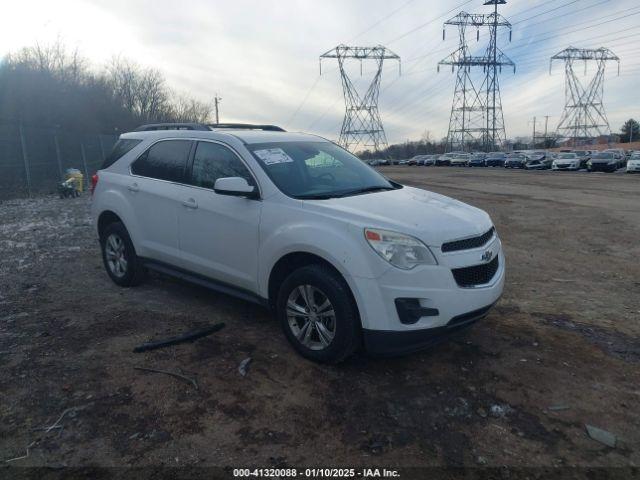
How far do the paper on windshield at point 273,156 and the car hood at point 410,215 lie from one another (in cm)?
71

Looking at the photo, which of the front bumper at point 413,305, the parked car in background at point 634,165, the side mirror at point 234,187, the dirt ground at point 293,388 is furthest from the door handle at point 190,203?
Answer: the parked car in background at point 634,165

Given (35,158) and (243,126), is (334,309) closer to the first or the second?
(243,126)

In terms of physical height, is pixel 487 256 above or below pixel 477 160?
above

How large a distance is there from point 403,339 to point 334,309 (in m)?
0.54

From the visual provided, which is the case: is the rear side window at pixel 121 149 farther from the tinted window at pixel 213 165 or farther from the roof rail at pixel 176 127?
the tinted window at pixel 213 165

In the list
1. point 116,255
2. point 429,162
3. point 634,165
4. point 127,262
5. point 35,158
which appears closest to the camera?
point 127,262

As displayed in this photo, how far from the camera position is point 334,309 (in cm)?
367

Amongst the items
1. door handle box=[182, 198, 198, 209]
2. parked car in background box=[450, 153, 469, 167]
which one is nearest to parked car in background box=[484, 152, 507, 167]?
parked car in background box=[450, 153, 469, 167]

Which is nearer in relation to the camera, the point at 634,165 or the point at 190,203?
the point at 190,203

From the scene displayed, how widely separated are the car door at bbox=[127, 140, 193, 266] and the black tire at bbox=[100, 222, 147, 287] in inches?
8.2

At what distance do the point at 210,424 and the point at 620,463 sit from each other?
241cm

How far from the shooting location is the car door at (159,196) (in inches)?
200

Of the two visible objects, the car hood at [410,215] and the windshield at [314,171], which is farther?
the windshield at [314,171]

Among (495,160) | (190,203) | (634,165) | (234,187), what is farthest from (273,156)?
(495,160)
